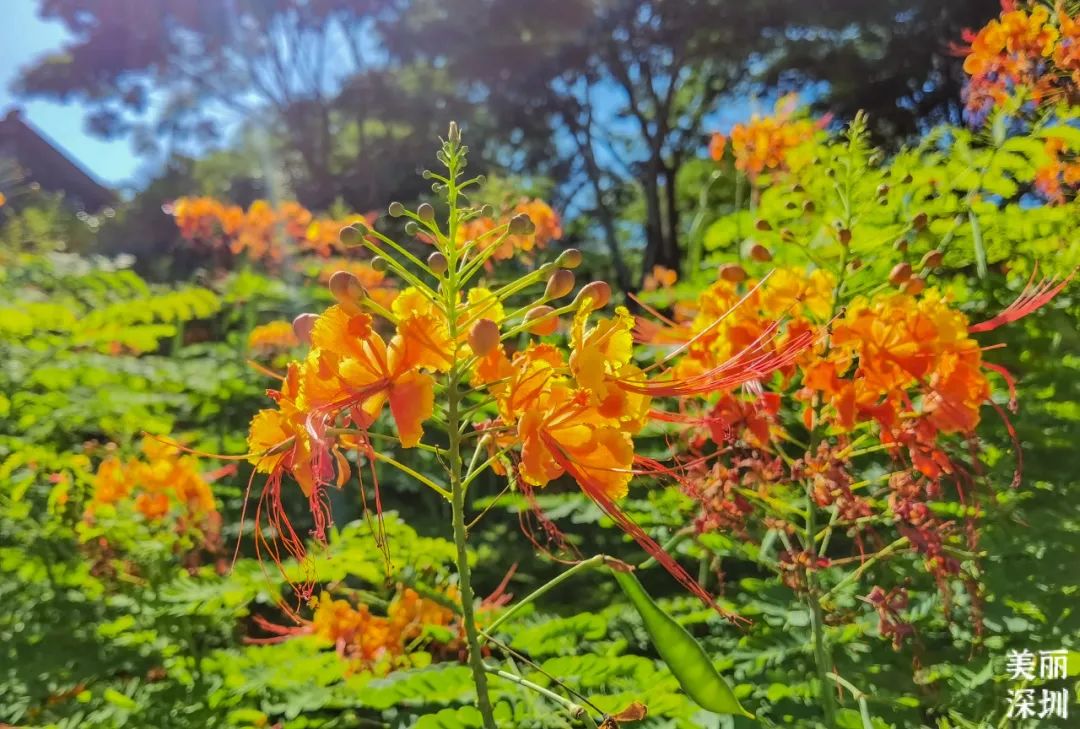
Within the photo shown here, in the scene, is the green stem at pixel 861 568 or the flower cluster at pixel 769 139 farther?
the flower cluster at pixel 769 139

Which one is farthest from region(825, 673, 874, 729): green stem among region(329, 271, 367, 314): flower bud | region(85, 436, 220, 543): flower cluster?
region(85, 436, 220, 543): flower cluster

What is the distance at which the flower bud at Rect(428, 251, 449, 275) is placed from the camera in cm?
111

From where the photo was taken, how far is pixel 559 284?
3.82 ft

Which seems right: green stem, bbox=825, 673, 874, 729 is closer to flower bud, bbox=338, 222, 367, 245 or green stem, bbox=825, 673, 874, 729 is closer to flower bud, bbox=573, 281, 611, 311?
flower bud, bbox=573, 281, 611, 311

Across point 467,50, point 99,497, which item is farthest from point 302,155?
point 99,497

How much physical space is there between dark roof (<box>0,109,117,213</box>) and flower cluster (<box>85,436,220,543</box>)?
37.4ft

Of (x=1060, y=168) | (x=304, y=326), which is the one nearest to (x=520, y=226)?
(x=304, y=326)

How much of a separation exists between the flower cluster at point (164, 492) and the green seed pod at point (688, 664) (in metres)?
1.92

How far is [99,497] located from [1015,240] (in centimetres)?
282

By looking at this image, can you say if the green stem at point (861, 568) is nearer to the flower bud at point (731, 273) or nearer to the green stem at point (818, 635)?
the green stem at point (818, 635)

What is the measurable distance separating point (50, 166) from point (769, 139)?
45.5 ft

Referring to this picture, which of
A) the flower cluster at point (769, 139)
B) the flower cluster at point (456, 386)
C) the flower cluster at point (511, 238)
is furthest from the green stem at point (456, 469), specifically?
the flower cluster at point (769, 139)

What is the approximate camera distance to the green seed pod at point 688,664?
0.97 meters

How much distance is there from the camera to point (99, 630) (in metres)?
2.13
